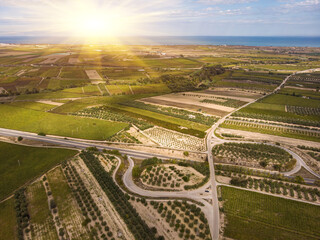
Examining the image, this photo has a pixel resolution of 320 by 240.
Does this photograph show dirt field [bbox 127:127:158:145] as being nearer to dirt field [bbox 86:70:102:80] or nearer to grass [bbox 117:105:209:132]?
grass [bbox 117:105:209:132]

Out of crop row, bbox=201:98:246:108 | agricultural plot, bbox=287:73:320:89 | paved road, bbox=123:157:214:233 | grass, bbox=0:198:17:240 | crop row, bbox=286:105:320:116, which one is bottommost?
grass, bbox=0:198:17:240

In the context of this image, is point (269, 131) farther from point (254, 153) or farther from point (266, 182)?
point (266, 182)

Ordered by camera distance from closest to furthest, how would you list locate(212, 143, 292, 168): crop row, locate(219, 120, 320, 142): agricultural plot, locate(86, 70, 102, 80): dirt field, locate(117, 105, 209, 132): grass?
1. locate(212, 143, 292, 168): crop row
2. locate(219, 120, 320, 142): agricultural plot
3. locate(117, 105, 209, 132): grass
4. locate(86, 70, 102, 80): dirt field

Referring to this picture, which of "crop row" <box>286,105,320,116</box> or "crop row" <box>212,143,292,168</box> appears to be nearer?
"crop row" <box>212,143,292,168</box>

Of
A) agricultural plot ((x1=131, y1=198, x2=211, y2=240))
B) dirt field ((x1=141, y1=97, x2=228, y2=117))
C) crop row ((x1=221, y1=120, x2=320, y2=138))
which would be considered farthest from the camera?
dirt field ((x1=141, y1=97, x2=228, y2=117))

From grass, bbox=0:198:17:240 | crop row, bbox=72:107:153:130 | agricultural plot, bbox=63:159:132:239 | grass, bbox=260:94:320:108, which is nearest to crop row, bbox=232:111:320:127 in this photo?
grass, bbox=260:94:320:108

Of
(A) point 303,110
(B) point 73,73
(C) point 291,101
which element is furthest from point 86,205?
(B) point 73,73
